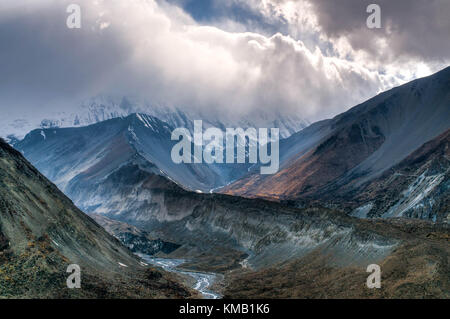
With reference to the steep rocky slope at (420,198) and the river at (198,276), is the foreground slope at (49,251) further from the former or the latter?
the steep rocky slope at (420,198)

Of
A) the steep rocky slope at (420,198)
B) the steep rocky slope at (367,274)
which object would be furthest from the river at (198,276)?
the steep rocky slope at (420,198)

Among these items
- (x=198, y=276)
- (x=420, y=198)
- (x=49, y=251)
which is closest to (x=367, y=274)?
(x=49, y=251)

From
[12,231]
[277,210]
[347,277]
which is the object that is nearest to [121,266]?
[12,231]

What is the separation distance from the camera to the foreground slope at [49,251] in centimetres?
6644

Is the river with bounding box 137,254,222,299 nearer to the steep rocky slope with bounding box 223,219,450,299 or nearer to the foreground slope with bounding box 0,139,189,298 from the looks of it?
the steep rocky slope with bounding box 223,219,450,299

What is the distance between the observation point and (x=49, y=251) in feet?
248

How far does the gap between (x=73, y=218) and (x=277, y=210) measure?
250 ft

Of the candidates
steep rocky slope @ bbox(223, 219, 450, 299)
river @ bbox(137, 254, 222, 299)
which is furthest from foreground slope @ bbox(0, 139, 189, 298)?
steep rocky slope @ bbox(223, 219, 450, 299)

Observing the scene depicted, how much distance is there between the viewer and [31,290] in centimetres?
6356

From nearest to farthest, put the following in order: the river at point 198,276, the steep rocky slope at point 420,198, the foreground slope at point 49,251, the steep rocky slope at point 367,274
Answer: the foreground slope at point 49,251
the steep rocky slope at point 367,274
the river at point 198,276
the steep rocky slope at point 420,198

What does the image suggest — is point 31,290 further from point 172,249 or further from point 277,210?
point 172,249

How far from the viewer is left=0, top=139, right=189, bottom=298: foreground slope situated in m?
66.4

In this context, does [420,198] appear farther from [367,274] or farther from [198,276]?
[367,274]

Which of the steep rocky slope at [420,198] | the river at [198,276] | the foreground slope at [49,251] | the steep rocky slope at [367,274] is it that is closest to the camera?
the foreground slope at [49,251]
